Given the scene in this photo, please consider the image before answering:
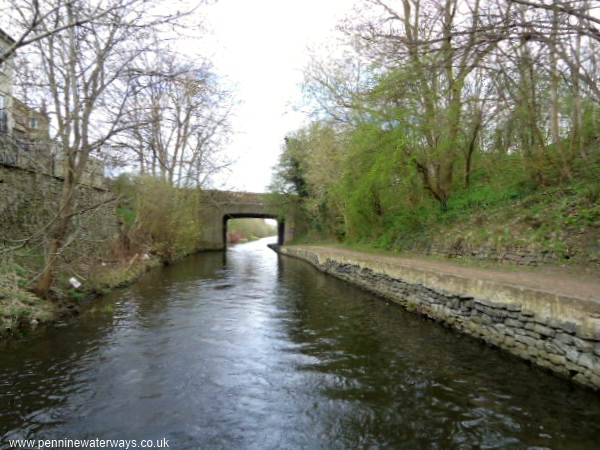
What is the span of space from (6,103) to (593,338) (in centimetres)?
1769

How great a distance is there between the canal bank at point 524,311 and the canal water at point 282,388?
0.25 m

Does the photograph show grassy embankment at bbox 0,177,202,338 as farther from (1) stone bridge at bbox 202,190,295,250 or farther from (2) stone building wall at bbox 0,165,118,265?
(1) stone bridge at bbox 202,190,295,250

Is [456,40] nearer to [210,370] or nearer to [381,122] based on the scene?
[210,370]

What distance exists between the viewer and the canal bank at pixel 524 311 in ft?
14.0

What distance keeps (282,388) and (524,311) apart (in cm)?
Answer: 364

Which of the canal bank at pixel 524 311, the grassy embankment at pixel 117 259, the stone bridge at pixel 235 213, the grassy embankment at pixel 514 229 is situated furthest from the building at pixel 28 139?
the stone bridge at pixel 235 213

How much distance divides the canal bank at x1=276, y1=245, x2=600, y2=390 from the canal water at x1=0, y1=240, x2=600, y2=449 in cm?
25

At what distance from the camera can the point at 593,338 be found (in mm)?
4059

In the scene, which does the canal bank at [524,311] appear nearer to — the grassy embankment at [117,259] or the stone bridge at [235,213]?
the grassy embankment at [117,259]

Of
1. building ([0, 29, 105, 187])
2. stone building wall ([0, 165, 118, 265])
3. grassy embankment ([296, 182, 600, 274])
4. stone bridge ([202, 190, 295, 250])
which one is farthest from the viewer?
stone bridge ([202, 190, 295, 250])

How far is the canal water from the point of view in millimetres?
3508

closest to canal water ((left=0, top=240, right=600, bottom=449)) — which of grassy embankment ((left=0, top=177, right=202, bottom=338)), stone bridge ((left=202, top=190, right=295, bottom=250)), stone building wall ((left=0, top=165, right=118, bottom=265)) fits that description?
grassy embankment ((left=0, top=177, right=202, bottom=338))

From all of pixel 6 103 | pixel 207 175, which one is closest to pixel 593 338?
pixel 6 103

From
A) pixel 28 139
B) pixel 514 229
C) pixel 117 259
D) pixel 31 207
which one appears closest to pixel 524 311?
pixel 514 229
